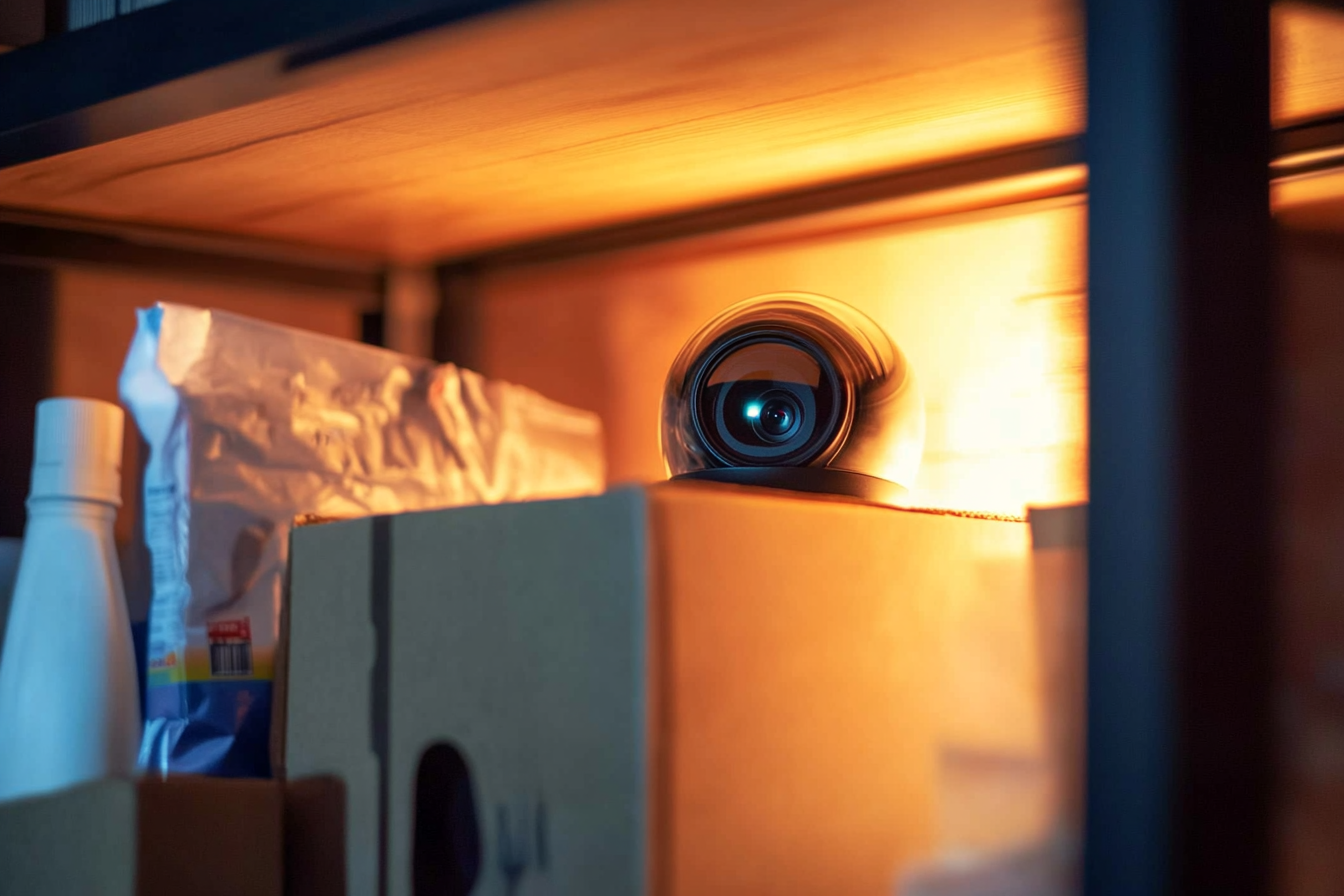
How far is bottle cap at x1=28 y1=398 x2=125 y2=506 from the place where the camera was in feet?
1.95

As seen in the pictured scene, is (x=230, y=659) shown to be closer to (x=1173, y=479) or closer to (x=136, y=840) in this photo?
(x=136, y=840)

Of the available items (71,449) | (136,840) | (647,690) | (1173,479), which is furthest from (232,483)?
(1173,479)

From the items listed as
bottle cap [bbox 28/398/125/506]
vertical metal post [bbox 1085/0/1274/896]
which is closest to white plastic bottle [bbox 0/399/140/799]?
bottle cap [bbox 28/398/125/506]

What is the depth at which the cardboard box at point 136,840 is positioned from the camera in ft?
1.51

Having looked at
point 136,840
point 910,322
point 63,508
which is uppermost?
point 910,322

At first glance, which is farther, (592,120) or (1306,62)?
(592,120)

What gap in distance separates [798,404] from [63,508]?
369 millimetres

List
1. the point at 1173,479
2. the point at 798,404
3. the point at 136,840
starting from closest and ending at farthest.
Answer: the point at 1173,479 → the point at 136,840 → the point at 798,404

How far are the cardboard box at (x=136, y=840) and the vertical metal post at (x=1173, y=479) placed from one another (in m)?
0.34

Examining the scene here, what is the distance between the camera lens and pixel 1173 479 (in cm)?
35

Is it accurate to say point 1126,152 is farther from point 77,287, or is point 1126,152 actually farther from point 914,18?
point 77,287

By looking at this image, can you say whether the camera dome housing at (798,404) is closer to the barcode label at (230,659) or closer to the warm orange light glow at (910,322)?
the warm orange light glow at (910,322)

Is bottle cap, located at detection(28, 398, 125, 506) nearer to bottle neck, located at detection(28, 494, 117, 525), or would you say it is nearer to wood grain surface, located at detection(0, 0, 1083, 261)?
bottle neck, located at detection(28, 494, 117, 525)

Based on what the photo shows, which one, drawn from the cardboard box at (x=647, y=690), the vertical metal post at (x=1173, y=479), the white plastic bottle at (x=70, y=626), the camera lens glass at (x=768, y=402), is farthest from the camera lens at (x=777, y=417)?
the white plastic bottle at (x=70, y=626)
